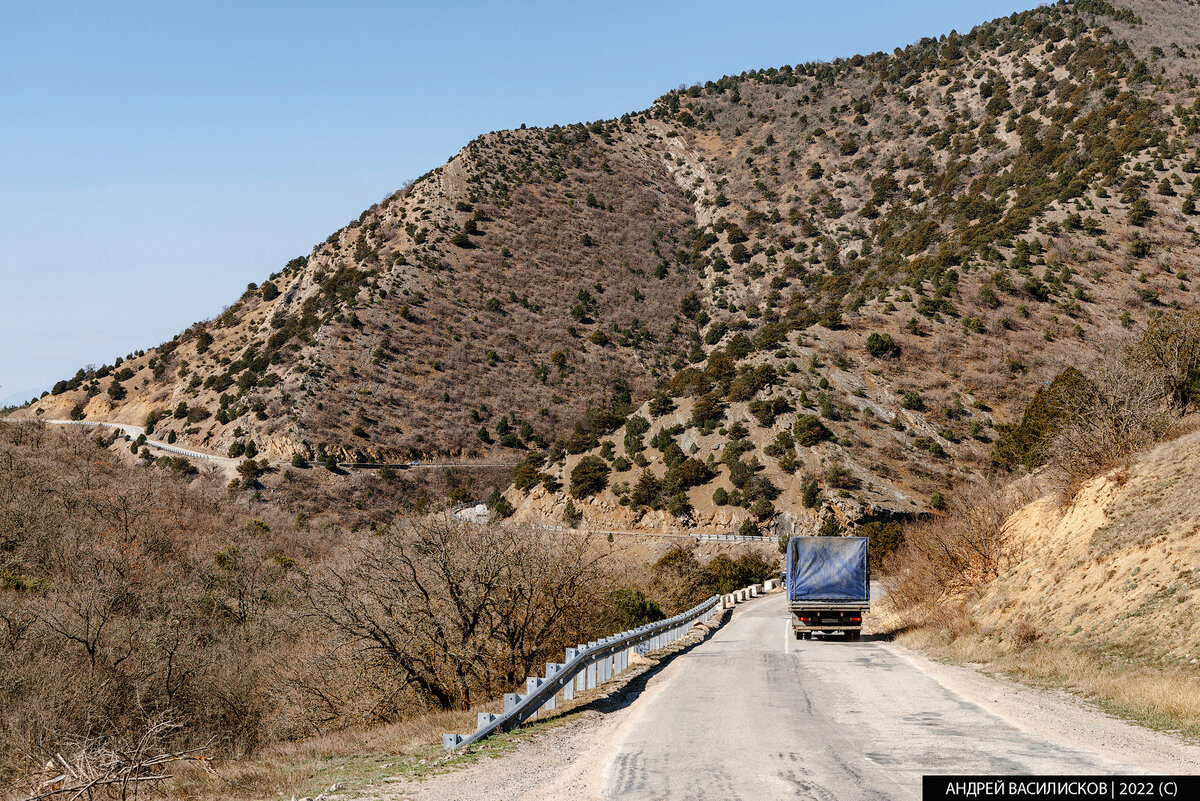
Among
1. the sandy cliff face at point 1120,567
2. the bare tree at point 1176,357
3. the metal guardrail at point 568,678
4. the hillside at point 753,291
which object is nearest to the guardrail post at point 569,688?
the metal guardrail at point 568,678

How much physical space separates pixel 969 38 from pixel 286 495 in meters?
127

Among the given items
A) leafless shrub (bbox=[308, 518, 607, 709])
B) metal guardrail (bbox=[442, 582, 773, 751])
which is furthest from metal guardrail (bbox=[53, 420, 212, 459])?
metal guardrail (bbox=[442, 582, 773, 751])

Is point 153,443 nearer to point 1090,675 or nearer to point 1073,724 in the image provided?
point 1090,675

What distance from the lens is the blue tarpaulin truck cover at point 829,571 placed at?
2475 cm

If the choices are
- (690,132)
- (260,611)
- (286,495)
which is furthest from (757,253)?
Answer: (260,611)

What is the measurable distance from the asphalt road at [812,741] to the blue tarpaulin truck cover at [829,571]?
832 centimetres

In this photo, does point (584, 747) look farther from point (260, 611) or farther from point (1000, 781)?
point (260, 611)

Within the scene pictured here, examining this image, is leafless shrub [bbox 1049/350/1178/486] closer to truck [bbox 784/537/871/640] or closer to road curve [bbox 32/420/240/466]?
truck [bbox 784/537/871/640]

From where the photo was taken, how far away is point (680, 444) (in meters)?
70.8

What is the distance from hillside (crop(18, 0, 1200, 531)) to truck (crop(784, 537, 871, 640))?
3404cm

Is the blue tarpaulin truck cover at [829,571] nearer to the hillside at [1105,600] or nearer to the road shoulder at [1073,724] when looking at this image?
the hillside at [1105,600]

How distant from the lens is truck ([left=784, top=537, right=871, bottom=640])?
24531 mm

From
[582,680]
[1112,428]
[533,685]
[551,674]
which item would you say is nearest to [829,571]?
[1112,428]

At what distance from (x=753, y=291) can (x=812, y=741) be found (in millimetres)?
106305
